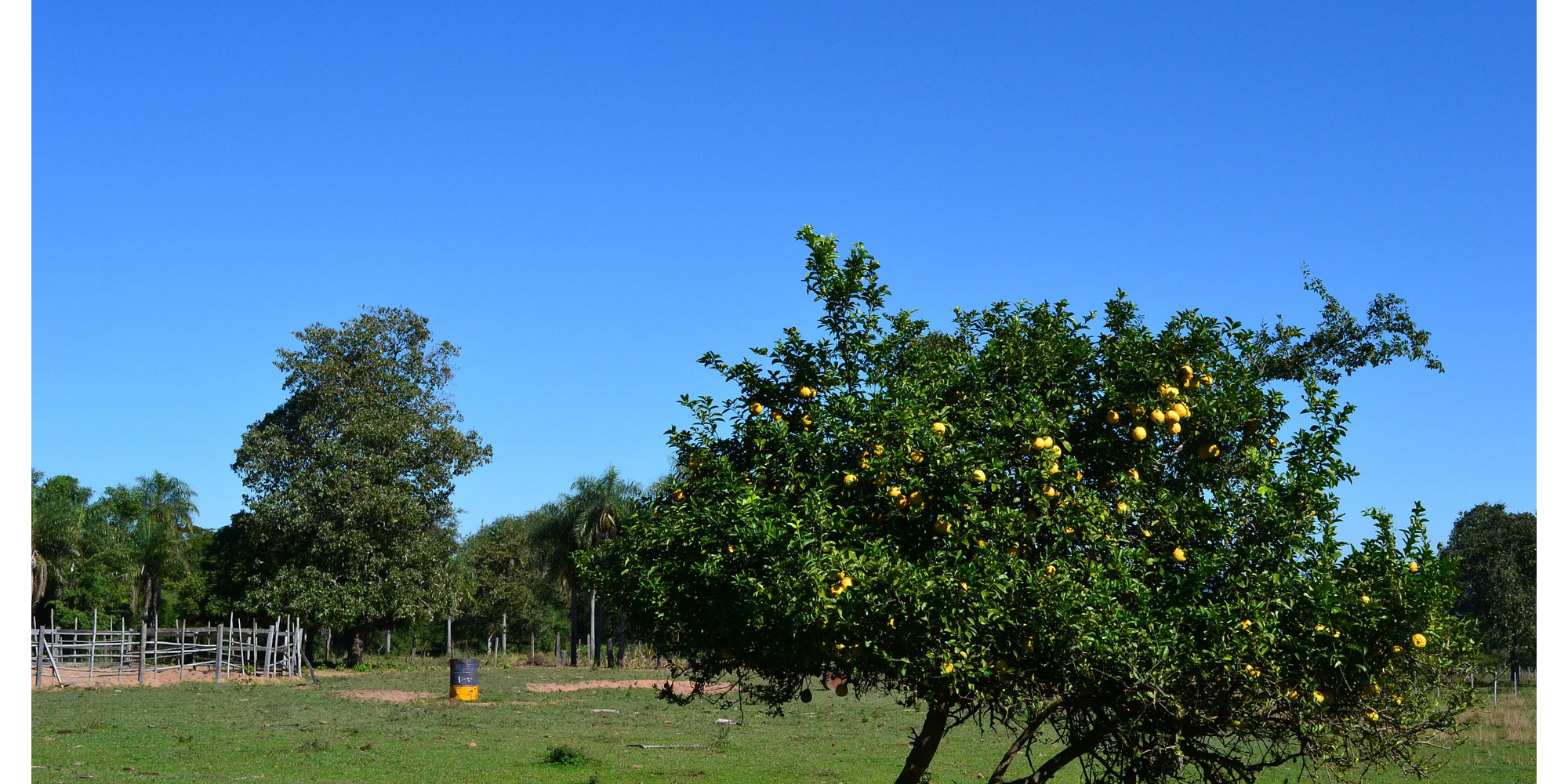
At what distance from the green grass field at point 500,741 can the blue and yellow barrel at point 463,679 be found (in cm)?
49

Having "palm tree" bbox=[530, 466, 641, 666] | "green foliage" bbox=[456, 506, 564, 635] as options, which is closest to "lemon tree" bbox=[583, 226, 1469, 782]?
"palm tree" bbox=[530, 466, 641, 666]

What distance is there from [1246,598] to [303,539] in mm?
42658

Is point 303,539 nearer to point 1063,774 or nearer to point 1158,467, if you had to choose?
point 1063,774

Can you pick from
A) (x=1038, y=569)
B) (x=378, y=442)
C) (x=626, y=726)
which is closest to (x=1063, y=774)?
(x=626, y=726)

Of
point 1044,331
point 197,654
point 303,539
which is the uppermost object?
point 1044,331

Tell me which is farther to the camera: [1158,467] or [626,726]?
[626,726]

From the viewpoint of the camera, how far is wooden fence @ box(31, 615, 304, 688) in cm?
3647

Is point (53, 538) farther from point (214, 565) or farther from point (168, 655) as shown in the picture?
point (168, 655)

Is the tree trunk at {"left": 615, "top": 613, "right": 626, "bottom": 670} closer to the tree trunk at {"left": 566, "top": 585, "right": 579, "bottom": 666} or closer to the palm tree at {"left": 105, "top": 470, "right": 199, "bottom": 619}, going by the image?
the tree trunk at {"left": 566, "top": 585, "right": 579, "bottom": 666}

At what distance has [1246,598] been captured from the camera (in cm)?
667

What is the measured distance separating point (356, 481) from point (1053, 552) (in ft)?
130

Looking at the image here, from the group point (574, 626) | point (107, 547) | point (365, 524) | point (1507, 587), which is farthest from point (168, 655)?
point (1507, 587)

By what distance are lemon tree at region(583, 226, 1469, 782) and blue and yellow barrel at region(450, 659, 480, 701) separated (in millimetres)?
25061

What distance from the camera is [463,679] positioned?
31.5m
